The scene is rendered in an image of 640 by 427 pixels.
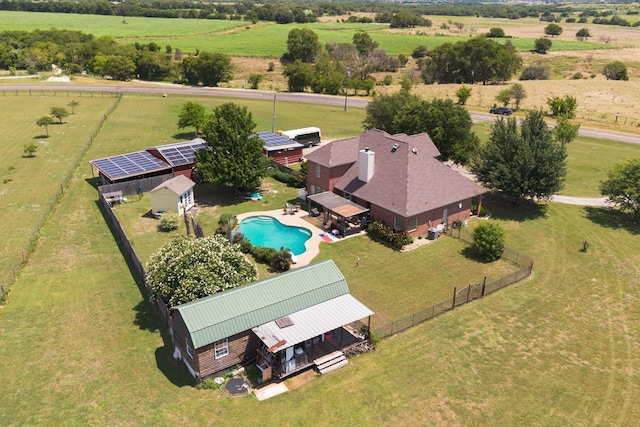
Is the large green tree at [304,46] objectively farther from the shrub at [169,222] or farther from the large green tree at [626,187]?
the large green tree at [626,187]

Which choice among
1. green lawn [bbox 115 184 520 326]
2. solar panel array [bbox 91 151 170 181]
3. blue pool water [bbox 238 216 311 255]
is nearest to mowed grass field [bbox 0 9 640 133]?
green lawn [bbox 115 184 520 326]

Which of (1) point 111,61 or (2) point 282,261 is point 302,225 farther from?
(1) point 111,61

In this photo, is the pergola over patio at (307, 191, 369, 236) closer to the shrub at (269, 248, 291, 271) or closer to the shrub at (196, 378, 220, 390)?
the shrub at (269, 248, 291, 271)

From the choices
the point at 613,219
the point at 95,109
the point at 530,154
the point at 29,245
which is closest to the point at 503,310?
the point at 530,154

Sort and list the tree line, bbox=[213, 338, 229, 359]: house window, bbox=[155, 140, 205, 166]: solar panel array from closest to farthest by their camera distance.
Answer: bbox=[213, 338, 229, 359]: house window
bbox=[155, 140, 205, 166]: solar panel array
the tree line

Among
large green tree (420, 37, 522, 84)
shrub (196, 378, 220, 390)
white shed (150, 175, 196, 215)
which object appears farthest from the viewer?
large green tree (420, 37, 522, 84)

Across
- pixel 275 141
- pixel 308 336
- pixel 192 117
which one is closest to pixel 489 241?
pixel 308 336

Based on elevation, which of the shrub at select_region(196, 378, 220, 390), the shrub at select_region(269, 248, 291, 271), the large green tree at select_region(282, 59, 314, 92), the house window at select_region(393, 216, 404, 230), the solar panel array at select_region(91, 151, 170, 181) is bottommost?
the shrub at select_region(196, 378, 220, 390)
